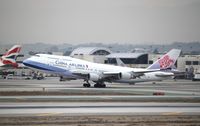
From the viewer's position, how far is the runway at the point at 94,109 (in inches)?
1684

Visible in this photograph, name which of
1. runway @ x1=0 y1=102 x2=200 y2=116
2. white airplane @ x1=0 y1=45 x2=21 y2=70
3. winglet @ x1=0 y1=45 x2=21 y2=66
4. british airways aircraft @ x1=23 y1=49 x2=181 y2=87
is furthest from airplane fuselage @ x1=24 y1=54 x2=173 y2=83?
Result: runway @ x1=0 y1=102 x2=200 y2=116

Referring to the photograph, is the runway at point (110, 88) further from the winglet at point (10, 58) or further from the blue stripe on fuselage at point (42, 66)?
the winglet at point (10, 58)

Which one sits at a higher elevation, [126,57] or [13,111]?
[126,57]

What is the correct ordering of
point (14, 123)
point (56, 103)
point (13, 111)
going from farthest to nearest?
point (56, 103) → point (13, 111) → point (14, 123)

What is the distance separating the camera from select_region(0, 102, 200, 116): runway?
4278cm

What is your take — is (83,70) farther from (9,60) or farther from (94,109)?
(9,60)

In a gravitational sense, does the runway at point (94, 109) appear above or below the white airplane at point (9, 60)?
below

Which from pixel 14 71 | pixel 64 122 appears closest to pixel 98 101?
pixel 64 122

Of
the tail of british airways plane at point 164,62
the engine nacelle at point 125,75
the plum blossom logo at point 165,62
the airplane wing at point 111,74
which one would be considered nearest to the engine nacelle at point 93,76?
the airplane wing at point 111,74

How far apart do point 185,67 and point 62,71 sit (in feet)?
292

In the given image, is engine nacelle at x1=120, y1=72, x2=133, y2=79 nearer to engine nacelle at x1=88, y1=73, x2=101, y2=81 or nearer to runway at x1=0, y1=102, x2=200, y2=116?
engine nacelle at x1=88, y1=73, x2=101, y2=81

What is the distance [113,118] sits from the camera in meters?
38.9

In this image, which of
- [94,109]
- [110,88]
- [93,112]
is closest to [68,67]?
[110,88]

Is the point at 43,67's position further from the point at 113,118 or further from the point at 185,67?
the point at 185,67
